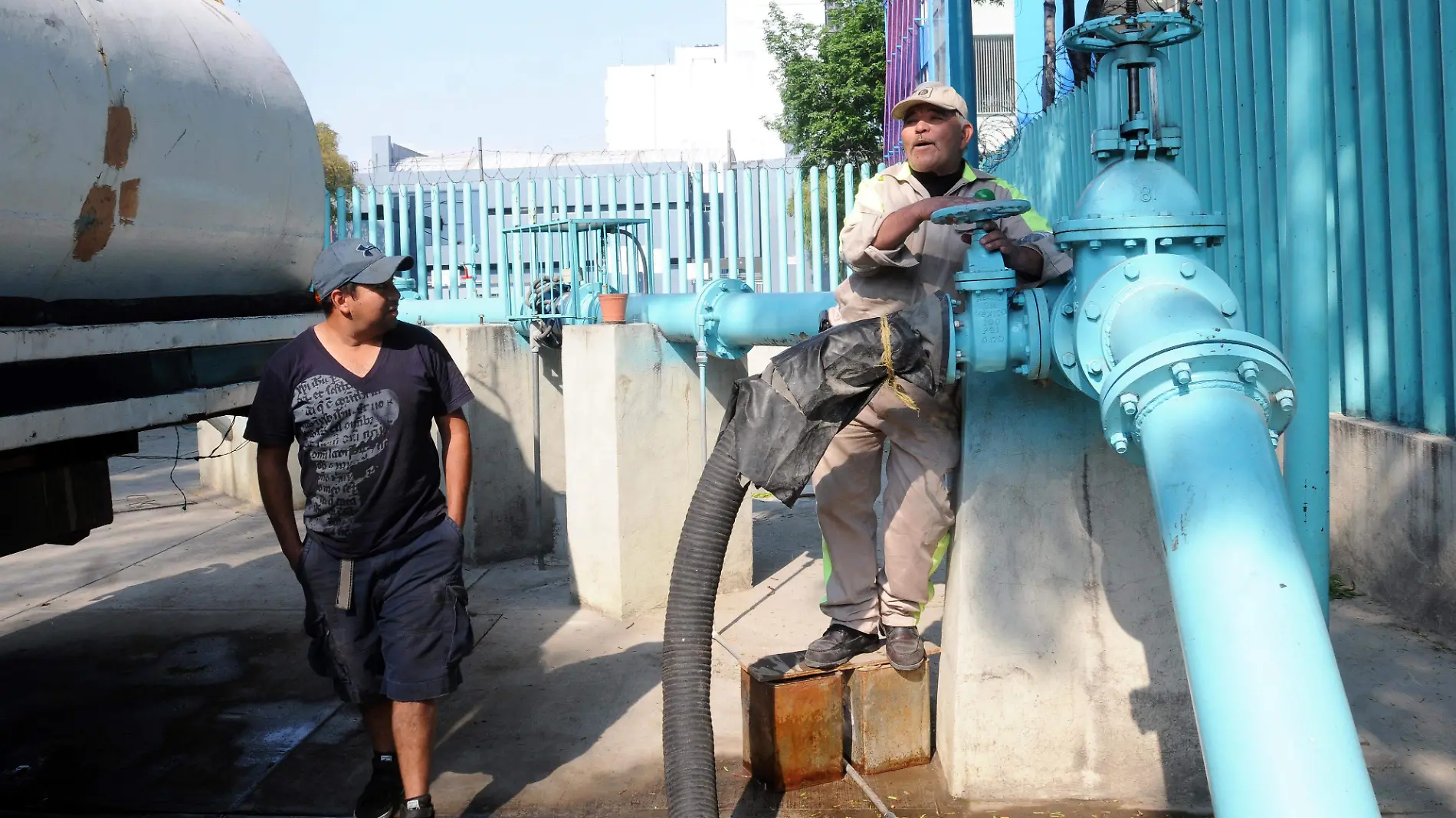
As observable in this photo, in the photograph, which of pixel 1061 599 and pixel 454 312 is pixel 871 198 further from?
pixel 454 312

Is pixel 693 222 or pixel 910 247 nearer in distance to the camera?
pixel 910 247

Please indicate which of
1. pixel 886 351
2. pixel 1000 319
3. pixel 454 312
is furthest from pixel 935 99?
pixel 454 312

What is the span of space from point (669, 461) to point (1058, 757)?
267 centimetres

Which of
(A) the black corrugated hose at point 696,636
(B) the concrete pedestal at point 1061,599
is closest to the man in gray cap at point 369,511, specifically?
(A) the black corrugated hose at point 696,636

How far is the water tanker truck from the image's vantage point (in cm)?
270

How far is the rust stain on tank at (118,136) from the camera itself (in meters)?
2.87

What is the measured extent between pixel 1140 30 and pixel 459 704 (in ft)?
10.4

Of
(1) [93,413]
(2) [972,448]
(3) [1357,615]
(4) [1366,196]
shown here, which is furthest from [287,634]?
(4) [1366,196]

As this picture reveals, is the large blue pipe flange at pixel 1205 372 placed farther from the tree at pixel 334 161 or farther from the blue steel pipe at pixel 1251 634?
the tree at pixel 334 161

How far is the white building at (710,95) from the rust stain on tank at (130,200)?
36.3 metres

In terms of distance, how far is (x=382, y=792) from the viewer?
327 centimetres

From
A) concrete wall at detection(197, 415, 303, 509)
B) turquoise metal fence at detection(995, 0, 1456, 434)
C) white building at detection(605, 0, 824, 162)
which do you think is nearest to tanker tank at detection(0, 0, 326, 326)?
turquoise metal fence at detection(995, 0, 1456, 434)

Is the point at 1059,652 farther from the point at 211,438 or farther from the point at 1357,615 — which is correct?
the point at 211,438

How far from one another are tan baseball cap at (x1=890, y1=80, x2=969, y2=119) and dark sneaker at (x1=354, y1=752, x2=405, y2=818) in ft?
7.71
